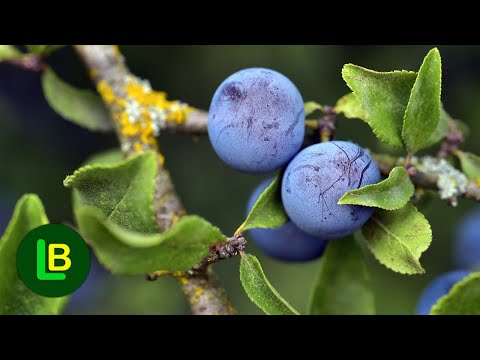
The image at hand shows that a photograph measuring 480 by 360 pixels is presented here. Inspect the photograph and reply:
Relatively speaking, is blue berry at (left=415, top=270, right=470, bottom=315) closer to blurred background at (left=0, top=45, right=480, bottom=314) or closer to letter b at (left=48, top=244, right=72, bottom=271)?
letter b at (left=48, top=244, right=72, bottom=271)

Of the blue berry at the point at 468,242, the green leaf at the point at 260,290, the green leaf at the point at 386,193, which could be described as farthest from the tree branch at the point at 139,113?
the blue berry at the point at 468,242

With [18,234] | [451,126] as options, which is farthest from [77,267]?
[451,126]

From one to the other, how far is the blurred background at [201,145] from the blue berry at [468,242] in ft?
0.37

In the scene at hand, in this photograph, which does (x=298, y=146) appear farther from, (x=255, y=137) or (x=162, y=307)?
(x=162, y=307)

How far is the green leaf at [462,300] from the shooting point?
923 millimetres

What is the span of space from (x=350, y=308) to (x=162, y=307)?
1458mm

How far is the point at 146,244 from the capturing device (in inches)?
33.9

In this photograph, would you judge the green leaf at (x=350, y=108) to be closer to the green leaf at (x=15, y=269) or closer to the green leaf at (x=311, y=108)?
the green leaf at (x=311, y=108)

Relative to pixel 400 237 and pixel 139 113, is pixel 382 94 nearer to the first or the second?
pixel 400 237

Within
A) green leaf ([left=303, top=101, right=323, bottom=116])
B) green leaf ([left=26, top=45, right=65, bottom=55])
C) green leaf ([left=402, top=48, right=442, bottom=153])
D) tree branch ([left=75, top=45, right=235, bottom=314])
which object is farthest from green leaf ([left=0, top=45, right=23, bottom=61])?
green leaf ([left=402, top=48, right=442, bottom=153])

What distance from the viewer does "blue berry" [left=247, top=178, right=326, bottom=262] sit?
4.87ft

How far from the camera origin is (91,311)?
2.78 m

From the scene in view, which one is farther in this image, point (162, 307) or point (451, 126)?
point (162, 307)

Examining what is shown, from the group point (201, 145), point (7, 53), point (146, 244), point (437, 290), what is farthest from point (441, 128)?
point (201, 145)
